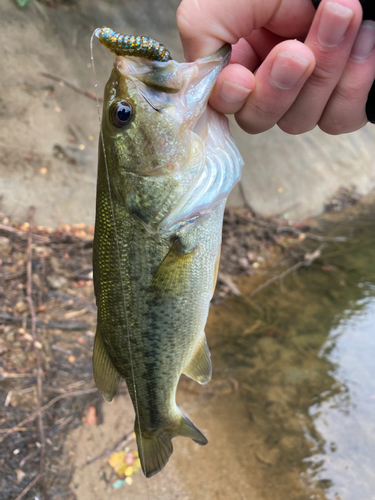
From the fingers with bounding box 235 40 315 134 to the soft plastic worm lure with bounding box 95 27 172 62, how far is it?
0.36 meters

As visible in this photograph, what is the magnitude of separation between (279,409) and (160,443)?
1823mm

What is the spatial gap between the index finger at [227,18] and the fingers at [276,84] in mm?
174

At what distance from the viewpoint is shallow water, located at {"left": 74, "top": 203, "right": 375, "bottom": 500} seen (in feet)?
8.73

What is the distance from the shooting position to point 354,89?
1.28 meters

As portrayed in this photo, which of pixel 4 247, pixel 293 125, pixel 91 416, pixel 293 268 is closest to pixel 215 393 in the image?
pixel 91 416

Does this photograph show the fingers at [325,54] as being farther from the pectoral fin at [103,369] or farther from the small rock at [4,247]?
the small rock at [4,247]

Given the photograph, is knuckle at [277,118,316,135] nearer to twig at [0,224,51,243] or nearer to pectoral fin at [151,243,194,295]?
pectoral fin at [151,243,194,295]

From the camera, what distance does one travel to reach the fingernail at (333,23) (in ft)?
3.18

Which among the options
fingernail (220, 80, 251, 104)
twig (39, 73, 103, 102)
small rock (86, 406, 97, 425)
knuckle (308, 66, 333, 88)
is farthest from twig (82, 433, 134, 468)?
twig (39, 73, 103, 102)

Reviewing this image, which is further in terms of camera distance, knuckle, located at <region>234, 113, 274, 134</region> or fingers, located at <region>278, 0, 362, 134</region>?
knuckle, located at <region>234, 113, 274, 134</region>

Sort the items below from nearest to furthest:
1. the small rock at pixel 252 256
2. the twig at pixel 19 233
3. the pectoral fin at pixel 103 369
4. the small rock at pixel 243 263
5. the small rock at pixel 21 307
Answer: the pectoral fin at pixel 103 369 < the small rock at pixel 21 307 < the twig at pixel 19 233 < the small rock at pixel 243 263 < the small rock at pixel 252 256

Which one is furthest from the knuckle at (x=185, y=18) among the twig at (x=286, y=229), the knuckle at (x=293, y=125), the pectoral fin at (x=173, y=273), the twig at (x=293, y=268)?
the twig at (x=286, y=229)

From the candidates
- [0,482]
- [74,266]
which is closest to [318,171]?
[74,266]

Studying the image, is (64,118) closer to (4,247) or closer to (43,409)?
(4,247)
